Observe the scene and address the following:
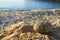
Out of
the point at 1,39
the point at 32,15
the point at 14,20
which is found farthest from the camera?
the point at 32,15

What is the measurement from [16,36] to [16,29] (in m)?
0.42

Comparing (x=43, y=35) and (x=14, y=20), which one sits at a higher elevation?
(x=43, y=35)

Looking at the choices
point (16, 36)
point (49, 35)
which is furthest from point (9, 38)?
point (49, 35)

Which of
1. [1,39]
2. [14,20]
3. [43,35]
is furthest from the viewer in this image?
[14,20]

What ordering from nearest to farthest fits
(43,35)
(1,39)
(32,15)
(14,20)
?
(43,35), (1,39), (14,20), (32,15)

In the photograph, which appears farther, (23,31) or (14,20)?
(14,20)

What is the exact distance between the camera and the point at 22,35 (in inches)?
152

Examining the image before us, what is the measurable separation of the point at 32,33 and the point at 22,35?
194 mm

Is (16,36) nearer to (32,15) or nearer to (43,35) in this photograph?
(43,35)

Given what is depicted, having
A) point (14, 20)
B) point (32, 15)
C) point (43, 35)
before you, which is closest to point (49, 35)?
point (43, 35)

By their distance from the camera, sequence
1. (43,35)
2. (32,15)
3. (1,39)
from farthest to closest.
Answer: (32,15), (1,39), (43,35)

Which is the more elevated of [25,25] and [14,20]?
[25,25]

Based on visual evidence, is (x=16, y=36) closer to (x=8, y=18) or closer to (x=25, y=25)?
(x=25, y=25)

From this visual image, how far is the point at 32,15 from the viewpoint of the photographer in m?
7.29
